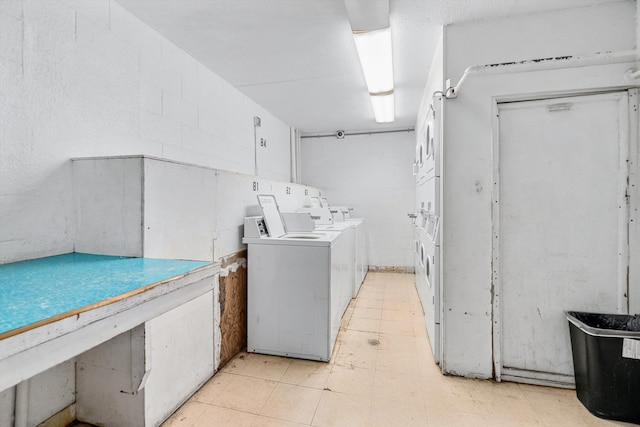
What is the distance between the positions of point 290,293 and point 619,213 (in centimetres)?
236

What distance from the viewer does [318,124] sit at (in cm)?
487

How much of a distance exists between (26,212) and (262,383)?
169 centimetres

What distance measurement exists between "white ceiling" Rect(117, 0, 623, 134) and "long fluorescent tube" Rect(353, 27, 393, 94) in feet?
0.48

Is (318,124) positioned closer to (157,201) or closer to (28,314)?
(157,201)

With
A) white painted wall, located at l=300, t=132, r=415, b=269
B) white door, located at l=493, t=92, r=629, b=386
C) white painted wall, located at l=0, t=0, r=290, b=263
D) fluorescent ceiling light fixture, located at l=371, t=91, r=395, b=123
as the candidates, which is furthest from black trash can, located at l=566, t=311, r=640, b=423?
white painted wall, located at l=300, t=132, r=415, b=269

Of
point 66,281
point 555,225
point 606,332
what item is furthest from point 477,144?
point 66,281

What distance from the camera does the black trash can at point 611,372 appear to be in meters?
1.61

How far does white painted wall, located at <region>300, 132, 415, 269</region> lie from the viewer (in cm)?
511

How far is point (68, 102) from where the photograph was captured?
159cm

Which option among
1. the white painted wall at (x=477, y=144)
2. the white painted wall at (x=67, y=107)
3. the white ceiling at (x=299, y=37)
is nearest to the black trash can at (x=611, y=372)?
the white painted wall at (x=477, y=144)

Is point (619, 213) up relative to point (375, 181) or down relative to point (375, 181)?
down

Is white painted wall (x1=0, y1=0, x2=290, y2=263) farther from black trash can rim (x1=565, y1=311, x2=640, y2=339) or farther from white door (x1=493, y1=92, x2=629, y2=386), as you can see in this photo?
black trash can rim (x1=565, y1=311, x2=640, y2=339)

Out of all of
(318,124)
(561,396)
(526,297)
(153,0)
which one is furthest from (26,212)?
(318,124)

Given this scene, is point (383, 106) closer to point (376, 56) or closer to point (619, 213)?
point (376, 56)
